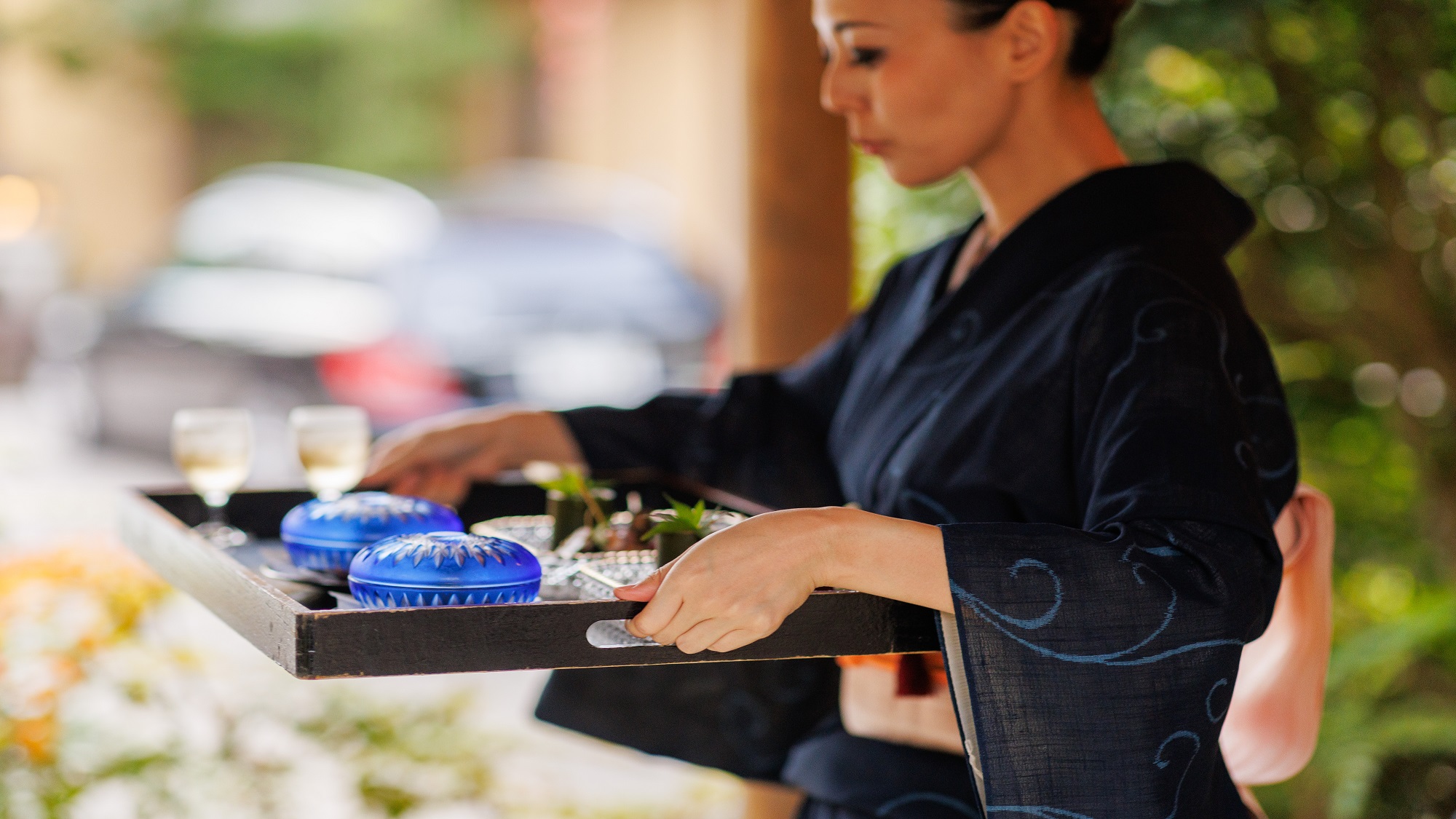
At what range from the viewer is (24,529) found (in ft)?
12.6

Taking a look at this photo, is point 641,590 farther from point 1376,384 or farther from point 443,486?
point 1376,384

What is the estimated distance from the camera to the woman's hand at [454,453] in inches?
65.7

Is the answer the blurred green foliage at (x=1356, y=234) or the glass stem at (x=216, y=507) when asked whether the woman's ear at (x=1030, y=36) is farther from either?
the blurred green foliage at (x=1356, y=234)

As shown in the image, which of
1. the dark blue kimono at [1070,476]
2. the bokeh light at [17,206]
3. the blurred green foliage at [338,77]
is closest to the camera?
the dark blue kimono at [1070,476]

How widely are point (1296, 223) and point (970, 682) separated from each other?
207 cm

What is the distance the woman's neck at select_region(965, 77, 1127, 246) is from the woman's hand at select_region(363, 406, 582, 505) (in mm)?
607

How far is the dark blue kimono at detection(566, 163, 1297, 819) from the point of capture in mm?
1101

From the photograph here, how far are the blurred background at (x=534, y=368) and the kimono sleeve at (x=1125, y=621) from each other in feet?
4.59

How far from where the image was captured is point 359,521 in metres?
1.28

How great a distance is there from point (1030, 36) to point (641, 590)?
0.72 m

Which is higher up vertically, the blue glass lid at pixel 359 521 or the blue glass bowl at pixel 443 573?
the blue glass bowl at pixel 443 573

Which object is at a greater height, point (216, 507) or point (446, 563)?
point (446, 563)

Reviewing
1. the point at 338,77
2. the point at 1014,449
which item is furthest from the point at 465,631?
the point at 338,77

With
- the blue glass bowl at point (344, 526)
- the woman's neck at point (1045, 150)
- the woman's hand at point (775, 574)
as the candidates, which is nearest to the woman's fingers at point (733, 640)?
the woman's hand at point (775, 574)
